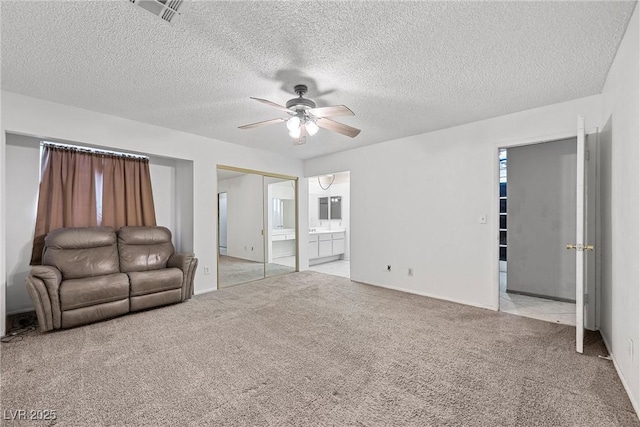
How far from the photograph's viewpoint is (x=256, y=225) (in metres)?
5.53

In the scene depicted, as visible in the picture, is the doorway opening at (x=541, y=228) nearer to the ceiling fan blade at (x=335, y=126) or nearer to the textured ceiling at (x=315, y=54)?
the textured ceiling at (x=315, y=54)

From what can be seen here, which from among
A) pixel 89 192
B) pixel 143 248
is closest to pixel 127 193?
pixel 89 192

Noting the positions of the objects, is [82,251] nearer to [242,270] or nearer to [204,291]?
[204,291]

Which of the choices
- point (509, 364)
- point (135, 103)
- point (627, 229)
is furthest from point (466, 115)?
point (135, 103)

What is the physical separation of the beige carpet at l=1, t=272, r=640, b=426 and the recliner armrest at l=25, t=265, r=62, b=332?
0.49 feet

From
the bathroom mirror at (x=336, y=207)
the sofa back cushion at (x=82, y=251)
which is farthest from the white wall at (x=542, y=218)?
the sofa back cushion at (x=82, y=251)

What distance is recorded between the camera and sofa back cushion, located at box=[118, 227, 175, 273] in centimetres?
370

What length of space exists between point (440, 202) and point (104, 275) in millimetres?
4438

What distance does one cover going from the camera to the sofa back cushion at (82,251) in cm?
318

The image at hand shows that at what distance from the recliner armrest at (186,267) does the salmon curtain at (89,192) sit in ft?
2.68

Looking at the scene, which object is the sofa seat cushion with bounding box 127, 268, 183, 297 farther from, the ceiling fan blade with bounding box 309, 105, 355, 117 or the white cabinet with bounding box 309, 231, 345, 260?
→ the white cabinet with bounding box 309, 231, 345, 260

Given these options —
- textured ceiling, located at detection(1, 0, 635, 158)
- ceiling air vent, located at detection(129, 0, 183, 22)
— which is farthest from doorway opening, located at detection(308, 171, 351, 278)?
ceiling air vent, located at detection(129, 0, 183, 22)

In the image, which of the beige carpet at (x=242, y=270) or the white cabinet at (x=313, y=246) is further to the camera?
the white cabinet at (x=313, y=246)

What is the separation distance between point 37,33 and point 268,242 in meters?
4.17
